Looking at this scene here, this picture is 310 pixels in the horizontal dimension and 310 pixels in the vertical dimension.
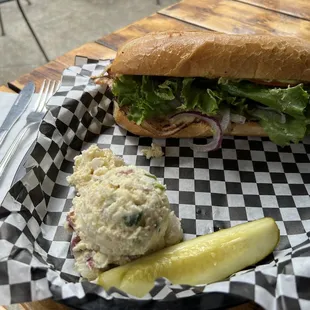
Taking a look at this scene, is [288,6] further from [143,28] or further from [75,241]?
[75,241]

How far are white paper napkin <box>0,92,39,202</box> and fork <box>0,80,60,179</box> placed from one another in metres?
0.02

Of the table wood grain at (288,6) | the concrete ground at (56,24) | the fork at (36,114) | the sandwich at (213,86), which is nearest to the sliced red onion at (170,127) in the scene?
the sandwich at (213,86)

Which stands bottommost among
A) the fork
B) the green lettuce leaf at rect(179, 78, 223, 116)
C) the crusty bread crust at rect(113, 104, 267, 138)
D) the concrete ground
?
the concrete ground

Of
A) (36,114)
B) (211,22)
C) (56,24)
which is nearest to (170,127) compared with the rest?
(36,114)

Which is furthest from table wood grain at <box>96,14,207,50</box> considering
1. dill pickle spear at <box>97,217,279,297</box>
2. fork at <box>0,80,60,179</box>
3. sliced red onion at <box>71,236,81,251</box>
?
dill pickle spear at <box>97,217,279,297</box>

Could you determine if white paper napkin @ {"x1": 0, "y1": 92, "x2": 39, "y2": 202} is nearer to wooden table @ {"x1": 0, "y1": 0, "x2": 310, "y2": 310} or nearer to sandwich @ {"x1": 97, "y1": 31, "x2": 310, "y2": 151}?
wooden table @ {"x1": 0, "y1": 0, "x2": 310, "y2": 310}

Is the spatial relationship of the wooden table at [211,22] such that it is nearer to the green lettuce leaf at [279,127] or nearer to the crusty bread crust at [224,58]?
the crusty bread crust at [224,58]

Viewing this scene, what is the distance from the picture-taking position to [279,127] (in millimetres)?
1921

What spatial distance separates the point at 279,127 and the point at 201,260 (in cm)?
86

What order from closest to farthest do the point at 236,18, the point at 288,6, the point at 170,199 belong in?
the point at 170,199
the point at 236,18
the point at 288,6

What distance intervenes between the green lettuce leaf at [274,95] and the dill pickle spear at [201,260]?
615 mm

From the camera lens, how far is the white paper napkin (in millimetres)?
1703

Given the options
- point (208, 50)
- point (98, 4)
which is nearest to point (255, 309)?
point (208, 50)

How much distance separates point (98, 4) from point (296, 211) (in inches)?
175
